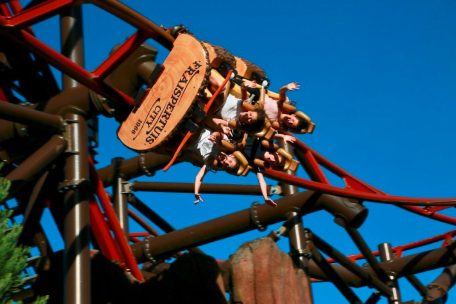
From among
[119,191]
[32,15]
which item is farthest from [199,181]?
[119,191]

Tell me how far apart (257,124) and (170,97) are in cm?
88

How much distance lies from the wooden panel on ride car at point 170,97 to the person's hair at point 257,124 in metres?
0.48

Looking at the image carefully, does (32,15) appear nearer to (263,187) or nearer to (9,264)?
(263,187)

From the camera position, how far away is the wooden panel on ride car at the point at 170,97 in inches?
297

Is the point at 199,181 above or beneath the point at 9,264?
above

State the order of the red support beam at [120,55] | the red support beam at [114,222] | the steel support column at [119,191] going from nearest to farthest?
1. the red support beam at [120,55]
2. the red support beam at [114,222]
3. the steel support column at [119,191]

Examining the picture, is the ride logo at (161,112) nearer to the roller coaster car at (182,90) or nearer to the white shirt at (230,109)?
the roller coaster car at (182,90)

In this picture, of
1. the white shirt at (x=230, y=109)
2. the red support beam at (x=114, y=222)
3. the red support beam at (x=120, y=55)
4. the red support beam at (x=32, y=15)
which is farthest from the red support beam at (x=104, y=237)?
the white shirt at (x=230, y=109)

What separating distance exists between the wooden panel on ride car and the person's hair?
482 mm

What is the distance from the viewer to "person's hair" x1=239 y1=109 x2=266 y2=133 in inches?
286

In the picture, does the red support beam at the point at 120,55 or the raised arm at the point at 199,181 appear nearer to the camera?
the raised arm at the point at 199,181

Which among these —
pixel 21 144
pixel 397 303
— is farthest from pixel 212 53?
pixel 397 303

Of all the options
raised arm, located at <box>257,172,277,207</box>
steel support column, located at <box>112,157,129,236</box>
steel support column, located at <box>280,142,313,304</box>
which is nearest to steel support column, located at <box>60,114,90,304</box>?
raised arm, located at <box>257,172,277,207</box>

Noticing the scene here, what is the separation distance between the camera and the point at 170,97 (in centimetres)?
776
